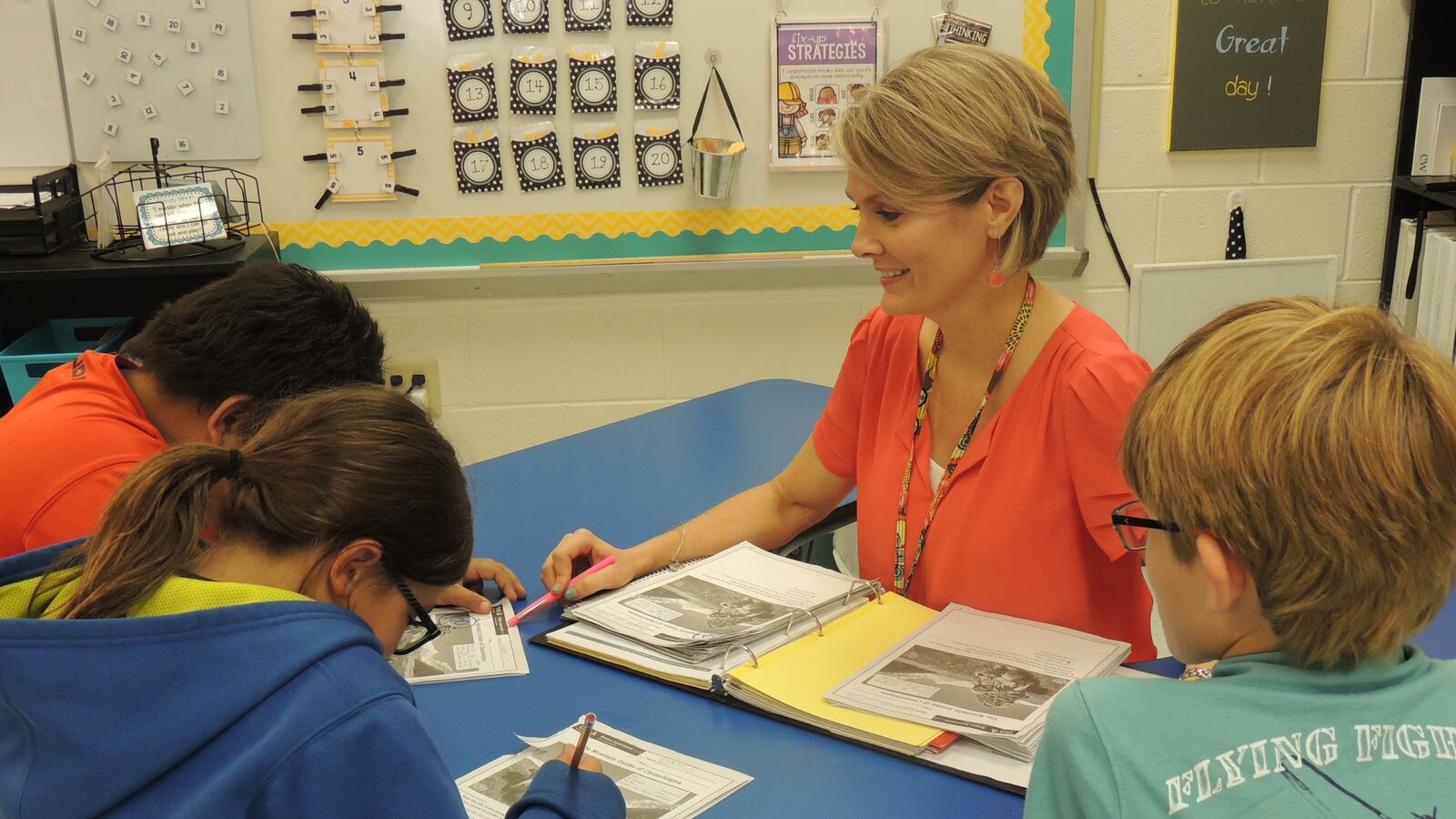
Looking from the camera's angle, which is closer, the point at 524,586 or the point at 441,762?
the point at 441,762

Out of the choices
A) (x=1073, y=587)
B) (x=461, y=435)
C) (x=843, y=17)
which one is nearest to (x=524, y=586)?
(x=1073, y=587)

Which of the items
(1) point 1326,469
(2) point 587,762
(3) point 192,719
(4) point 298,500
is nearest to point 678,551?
(2) point 587,762

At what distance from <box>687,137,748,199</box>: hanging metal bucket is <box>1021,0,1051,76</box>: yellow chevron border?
714 mm

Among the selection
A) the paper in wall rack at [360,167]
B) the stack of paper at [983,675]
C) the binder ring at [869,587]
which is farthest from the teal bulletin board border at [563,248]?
the stack of paper at [983,675]

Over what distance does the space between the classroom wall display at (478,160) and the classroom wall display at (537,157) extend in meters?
0.05

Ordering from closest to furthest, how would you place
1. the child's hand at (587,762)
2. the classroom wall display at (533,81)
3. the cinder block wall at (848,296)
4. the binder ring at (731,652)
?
the child's hand at (587,762), the binder ring at (731,652), the classroom wall display at (533,81), the cinder block wall at (848,296)

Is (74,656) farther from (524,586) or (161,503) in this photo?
(524,586)

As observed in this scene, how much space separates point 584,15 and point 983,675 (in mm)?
2052

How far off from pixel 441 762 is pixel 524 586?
69cm

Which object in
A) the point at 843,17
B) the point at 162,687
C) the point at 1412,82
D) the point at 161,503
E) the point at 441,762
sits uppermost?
the point at 843,17

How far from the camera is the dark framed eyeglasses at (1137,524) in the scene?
0.95 metres

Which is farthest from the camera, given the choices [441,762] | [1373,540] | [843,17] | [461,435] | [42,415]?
[461,435]

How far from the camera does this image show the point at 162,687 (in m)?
0.88

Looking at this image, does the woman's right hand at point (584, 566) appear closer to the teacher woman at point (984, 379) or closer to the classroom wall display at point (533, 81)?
the teacher woman at point (984, 379)
